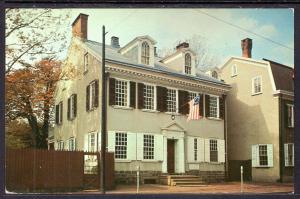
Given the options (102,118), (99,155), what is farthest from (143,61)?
(99,155)

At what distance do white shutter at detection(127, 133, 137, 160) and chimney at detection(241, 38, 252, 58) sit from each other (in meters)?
2.82

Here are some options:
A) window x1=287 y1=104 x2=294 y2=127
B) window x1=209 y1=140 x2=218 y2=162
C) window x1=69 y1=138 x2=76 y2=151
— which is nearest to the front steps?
window x1=209 y1=140 x2=218 y2=162

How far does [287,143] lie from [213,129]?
5.40 feet

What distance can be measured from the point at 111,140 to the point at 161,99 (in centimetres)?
143

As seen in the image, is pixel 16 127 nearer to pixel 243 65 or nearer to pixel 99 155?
pixel 99 155

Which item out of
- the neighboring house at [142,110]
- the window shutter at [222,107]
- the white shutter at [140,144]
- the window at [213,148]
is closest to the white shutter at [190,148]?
the neighboring house at [142,110]

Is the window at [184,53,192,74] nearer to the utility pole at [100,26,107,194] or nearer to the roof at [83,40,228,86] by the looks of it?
the roof at [83,40,228,86]

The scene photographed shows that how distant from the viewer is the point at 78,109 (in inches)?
424

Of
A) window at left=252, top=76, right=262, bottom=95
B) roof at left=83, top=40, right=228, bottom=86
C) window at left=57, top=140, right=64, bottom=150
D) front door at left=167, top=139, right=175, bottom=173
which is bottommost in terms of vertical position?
front door at left=167, top=139, right=175, bottom=173

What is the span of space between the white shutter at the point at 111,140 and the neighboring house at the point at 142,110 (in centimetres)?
1

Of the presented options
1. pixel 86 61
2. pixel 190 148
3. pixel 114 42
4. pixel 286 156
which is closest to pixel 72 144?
pixel 86 61

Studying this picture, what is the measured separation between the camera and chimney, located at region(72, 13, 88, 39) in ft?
31.8

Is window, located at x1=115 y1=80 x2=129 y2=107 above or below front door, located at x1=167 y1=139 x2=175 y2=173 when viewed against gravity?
above

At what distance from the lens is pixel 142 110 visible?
10812mm
